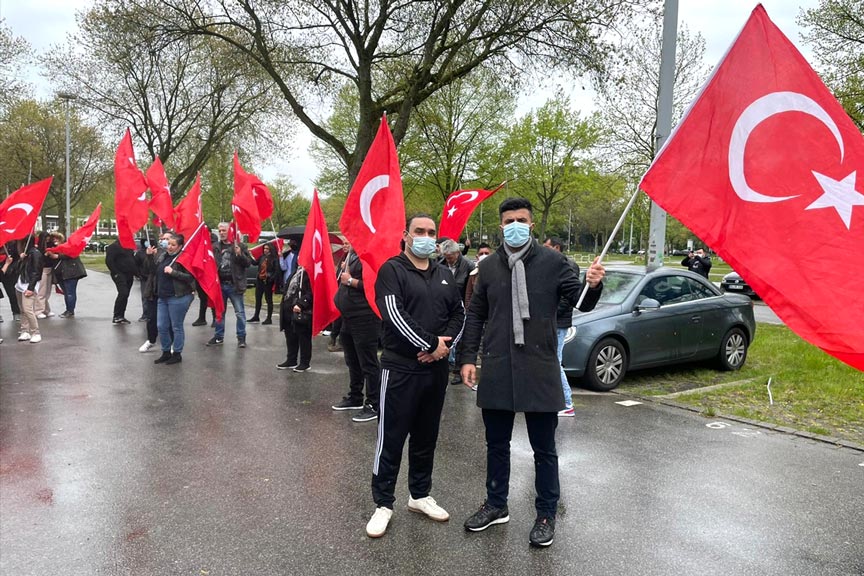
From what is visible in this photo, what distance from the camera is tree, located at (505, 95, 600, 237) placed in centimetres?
3347

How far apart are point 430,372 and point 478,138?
2752 cm

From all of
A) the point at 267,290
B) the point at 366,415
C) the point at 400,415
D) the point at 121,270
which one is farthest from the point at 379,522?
the point at 121,270

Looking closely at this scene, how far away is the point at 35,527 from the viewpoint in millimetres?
3893

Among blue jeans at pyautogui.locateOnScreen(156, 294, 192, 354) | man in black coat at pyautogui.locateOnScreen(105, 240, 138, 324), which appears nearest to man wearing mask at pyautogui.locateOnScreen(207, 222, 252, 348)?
blue jeans at pyautogui.locateOnScreen(156, 294, 192, 354)

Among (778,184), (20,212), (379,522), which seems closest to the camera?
(778,184)

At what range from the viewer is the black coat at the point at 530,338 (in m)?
3.72

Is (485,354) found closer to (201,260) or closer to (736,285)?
(201,260)

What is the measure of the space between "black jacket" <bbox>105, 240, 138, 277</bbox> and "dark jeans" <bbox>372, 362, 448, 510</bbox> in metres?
11.3

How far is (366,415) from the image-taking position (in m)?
6.47

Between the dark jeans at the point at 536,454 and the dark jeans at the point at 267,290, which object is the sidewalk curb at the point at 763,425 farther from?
the dark jeans at the point at 267,290

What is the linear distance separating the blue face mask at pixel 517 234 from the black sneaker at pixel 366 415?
3230 mm

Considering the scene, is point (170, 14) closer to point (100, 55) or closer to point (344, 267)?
point (100, 55)

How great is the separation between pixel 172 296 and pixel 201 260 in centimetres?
74

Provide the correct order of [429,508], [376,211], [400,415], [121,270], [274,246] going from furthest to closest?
[274,246] < [121,270] < [376,211] < [429,508] < [400,415]
